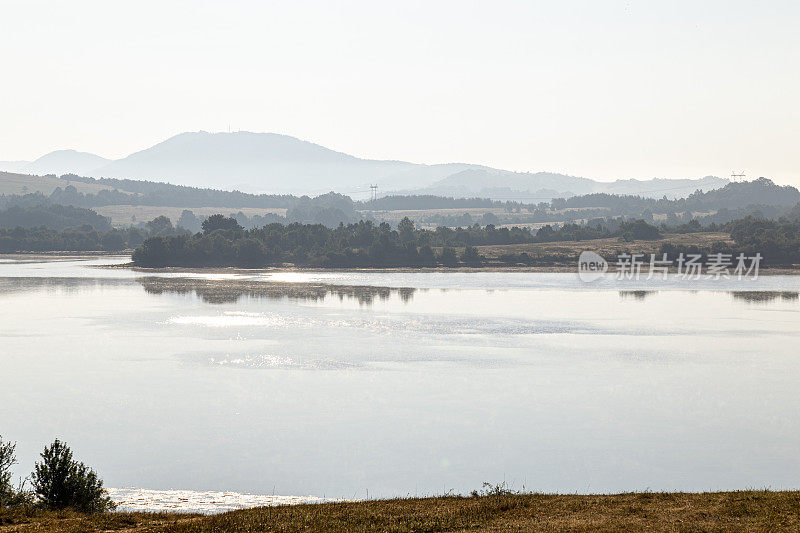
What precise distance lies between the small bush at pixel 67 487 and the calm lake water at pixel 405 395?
4.41 m

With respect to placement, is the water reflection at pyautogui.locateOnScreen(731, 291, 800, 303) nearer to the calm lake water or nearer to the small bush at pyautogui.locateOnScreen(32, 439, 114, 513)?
the calm lake water

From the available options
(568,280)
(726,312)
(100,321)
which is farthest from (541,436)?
(568,280)

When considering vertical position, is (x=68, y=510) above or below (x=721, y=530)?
below

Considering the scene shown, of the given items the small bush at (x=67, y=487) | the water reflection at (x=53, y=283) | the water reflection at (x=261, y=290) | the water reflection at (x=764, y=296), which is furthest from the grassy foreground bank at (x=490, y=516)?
the water reflection at (x=53, y=283)

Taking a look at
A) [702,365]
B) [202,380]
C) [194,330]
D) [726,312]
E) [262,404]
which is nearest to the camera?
[262,404]

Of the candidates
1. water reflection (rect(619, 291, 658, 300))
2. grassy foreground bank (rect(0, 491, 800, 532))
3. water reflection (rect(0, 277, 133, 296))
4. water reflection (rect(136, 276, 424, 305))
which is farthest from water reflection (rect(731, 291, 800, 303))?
water reflection (rect(0, 277, 133, 296))

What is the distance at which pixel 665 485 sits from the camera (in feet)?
120

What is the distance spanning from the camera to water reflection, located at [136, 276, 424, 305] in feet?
417

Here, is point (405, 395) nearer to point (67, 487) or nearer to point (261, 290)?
point (67, 487)

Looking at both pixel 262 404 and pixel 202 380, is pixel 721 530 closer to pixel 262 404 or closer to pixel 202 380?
pixel 262 404

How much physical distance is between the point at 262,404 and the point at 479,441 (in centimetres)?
1520

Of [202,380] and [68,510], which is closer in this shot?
[68,510]

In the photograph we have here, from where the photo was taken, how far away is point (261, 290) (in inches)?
5522

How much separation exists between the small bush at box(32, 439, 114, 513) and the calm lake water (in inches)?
174
